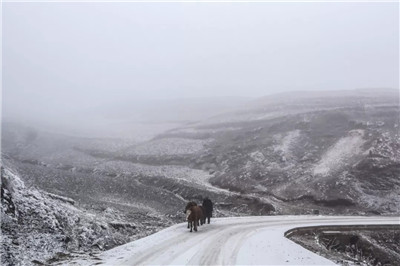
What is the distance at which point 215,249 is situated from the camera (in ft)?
52.0

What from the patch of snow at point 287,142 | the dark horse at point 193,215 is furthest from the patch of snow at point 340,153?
the dark horse at point 193,215

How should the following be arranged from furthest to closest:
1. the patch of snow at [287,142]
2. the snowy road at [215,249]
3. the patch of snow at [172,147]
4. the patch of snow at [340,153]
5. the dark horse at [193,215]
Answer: the patch of snow at [172,147]
the patch of snow at [287,142]
the patch of snow at [340,153]
the dark horse at [193,215]
the snowy road at [215,249]

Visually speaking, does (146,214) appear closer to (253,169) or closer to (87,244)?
(87,244)

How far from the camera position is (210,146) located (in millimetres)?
60125

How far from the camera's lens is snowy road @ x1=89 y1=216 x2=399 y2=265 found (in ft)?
46.1

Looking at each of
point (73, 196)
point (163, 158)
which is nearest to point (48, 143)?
point (163, 158)

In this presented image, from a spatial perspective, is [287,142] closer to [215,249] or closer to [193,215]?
[193,215]

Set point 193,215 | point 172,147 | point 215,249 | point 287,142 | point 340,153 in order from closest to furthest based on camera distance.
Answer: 1. point 215,249
2. point 193,215
3. point 340,153
4. point 287,142
5. point 172,147

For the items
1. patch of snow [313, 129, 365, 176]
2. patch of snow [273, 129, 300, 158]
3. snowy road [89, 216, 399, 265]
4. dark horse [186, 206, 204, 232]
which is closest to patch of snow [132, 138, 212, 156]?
patch of snow [273, 129, 300, 158]

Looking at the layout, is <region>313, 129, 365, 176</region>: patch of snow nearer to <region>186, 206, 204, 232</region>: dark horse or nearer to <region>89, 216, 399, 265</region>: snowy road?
<region>89, 216, 399, 265</region>: snowy road

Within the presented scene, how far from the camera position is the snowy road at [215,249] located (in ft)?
46.1

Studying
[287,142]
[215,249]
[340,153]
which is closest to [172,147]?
[287,142]

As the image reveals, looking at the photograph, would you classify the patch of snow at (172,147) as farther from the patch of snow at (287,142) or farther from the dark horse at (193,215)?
the dark horse at (193,215)

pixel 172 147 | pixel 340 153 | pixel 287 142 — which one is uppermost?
pixel 287 142
